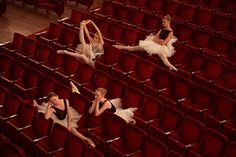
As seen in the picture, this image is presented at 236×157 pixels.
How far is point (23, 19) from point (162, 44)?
2.28m

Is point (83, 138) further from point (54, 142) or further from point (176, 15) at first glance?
point (176, 15)

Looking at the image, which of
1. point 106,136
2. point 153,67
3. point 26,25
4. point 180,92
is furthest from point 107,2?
point 106,136

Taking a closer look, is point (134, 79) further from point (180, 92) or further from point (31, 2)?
point (31, 2)

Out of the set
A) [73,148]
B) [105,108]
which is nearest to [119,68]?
[105,108]

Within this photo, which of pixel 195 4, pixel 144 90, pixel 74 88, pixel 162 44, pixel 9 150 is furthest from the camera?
pixel 195 4

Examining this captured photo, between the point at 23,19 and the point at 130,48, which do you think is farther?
the point at 23,19

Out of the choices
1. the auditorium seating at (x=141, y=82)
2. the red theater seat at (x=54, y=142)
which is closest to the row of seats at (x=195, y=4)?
the auditorium seating at (x=141, y=82)

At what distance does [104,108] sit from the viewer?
11.3 feet

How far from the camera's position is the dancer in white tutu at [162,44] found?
425cm

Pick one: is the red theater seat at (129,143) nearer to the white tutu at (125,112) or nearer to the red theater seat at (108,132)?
A: the red theater seat at (108,132)

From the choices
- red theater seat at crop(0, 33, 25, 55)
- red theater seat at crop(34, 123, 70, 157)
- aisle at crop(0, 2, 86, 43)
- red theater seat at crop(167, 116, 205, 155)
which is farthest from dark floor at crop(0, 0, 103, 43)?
red theater seat at crop(167, 116, 205, 155)

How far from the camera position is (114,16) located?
207 inches

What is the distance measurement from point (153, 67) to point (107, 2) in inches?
63.0

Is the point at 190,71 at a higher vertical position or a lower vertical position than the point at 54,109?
higher
